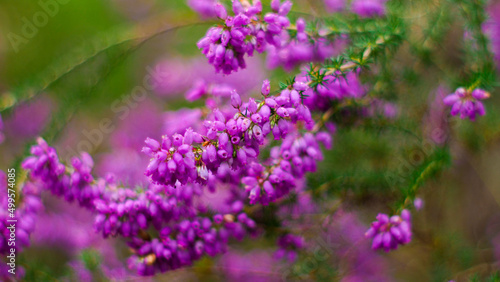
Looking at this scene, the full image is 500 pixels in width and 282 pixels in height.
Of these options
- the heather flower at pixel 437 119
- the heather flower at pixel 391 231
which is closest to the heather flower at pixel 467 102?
the heather flower at pixel 391 231

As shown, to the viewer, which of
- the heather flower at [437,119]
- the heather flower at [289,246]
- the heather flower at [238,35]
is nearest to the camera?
the heather flower at [238,35]

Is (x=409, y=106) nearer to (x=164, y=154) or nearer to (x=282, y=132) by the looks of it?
(x=282, y=132)

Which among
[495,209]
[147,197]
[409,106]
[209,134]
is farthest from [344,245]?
[209,134]

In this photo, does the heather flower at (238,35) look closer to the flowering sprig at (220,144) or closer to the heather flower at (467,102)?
the flowering sprig at (220,144)

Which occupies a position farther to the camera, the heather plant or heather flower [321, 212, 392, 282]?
heather flower [321, 212, 392, 282]

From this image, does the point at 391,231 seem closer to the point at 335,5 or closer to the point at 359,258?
the point at 359,258

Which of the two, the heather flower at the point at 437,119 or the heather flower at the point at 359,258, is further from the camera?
the heather flower at the point at 359,258

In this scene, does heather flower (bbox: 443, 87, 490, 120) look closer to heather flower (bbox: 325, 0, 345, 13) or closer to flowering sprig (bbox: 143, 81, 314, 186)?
flowering sprig (bbox: 143, 81, 314, 186)

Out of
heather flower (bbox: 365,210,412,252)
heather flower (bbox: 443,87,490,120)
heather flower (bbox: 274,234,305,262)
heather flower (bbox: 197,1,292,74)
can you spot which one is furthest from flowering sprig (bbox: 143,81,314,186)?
heather flower (bbox: 274,234,305,262)

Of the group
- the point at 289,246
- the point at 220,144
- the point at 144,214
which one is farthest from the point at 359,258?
the point at 220,144
